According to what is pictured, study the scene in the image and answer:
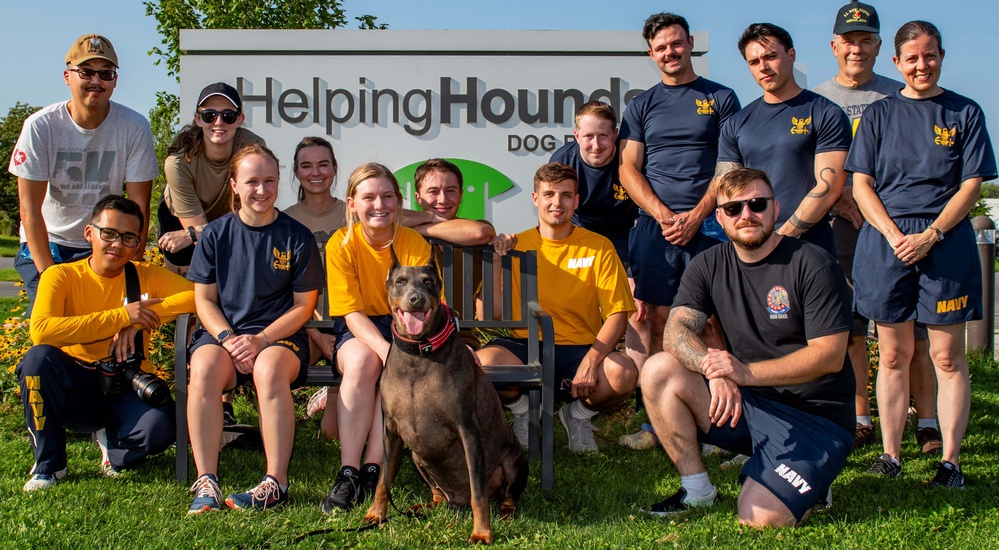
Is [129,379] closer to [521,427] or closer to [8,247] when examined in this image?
[521,427]

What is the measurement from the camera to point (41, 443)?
14.1 ft

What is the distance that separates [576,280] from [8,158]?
45.9 metres

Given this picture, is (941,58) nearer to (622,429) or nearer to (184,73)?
(622,429)

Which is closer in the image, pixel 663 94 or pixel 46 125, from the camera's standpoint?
pixel 46 125

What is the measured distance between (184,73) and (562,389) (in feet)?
16.2

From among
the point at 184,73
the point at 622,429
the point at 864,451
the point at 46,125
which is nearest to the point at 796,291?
the point at 864,451

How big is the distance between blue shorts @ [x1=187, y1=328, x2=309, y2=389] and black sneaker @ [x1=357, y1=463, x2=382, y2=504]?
0.57 meters

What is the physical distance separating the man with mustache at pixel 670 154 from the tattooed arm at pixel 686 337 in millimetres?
1108

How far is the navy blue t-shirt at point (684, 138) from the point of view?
521cm

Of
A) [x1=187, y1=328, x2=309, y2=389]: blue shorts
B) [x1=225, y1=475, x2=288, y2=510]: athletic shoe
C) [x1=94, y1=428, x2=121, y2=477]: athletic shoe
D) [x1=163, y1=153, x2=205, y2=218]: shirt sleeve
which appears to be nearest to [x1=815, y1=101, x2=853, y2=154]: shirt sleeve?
[x1=187, y1=328, x2=309, y2=389]: blue shorts

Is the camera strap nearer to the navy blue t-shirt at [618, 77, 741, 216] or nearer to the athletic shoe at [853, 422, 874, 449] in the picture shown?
the navy blue t-shirt at [618, 77, 741, 216]

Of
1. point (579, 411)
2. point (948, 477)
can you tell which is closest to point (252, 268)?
point (579, 411)

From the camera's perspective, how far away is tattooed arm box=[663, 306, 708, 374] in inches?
153

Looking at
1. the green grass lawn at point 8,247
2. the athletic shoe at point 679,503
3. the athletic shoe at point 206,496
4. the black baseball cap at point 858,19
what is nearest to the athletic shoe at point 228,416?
the athletic shoe at point 206,496
